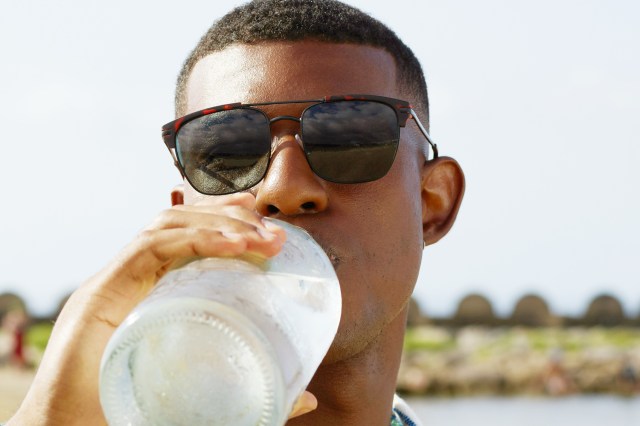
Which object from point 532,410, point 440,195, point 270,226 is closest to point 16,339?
point 532,410

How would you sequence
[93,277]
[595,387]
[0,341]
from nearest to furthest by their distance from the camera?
[93,277] → [0,341] → [595,387]

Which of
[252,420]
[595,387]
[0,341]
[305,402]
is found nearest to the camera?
[252,420]

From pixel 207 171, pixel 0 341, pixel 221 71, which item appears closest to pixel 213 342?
pixel 207 171

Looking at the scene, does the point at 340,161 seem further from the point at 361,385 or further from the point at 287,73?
the point at 361,385

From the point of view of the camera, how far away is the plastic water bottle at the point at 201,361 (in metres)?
1.66

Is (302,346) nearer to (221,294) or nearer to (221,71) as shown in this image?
(221,294)

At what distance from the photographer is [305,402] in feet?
5.98

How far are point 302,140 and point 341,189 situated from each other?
18 centimetres

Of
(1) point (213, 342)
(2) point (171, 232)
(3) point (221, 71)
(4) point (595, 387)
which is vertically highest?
(3) point (221, 71)

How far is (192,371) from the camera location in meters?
1.70

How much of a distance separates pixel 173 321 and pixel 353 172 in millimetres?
1223

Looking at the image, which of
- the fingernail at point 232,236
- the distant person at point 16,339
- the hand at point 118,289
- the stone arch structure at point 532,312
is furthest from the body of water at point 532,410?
the fingernail at point 232,236

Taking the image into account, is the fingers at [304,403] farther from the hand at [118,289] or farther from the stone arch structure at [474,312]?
the stone arch structure at [474,312]

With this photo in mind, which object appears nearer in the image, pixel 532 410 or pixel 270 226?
pixel 270 226
